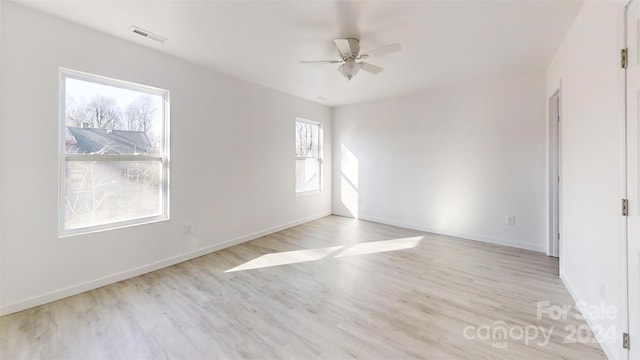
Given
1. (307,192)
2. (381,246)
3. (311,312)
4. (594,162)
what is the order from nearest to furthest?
(594,162), (311,312), (381,246), (307,192)

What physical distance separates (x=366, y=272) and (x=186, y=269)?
215 cm

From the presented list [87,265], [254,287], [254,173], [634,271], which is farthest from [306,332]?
[254,173]

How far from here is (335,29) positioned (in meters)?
2.49

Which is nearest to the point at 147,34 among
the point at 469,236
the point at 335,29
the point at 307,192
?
the point at 335,29

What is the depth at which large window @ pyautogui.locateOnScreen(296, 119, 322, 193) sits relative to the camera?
541cm

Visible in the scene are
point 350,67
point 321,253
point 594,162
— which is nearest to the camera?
point 594,162

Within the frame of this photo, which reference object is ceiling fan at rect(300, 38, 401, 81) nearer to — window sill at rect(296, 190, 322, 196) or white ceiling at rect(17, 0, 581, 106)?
white ceiling at rect(17, 0, 581, 106)

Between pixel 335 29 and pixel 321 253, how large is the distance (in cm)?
276

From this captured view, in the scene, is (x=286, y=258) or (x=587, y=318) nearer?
(x=587, y=318)

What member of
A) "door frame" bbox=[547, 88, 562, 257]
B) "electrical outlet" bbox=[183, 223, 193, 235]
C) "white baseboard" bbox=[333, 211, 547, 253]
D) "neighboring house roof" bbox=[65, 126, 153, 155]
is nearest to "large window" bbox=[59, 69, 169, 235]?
"neighboring house roof" bbox=[65, 126, 153, 155]

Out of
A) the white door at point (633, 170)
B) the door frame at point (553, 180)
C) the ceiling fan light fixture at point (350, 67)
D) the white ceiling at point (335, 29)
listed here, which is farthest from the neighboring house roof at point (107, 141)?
the door frame at point (553, 180)

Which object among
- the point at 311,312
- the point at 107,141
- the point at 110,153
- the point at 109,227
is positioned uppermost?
the point at 107,141

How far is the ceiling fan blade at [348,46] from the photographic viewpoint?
2.53 m

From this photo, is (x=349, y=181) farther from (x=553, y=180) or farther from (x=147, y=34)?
(x=147, y=34)
